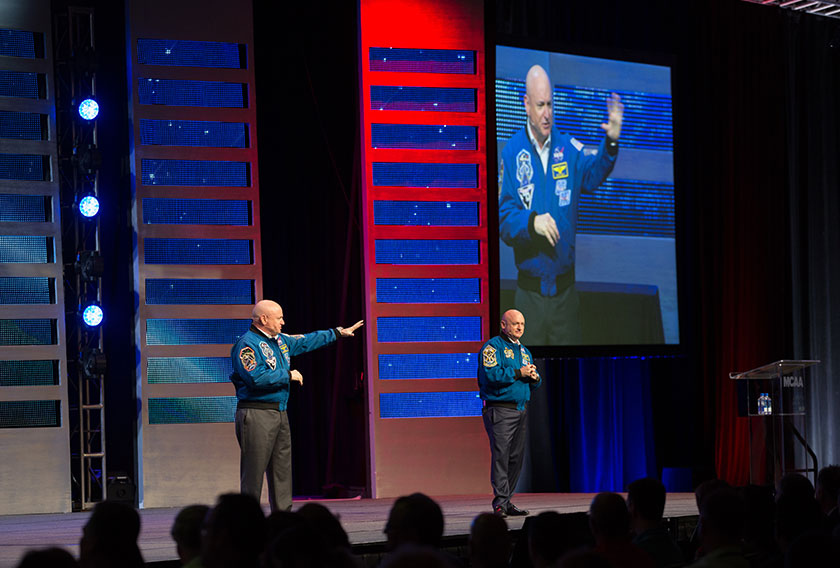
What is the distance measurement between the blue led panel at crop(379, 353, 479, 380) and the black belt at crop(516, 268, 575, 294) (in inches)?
28.8

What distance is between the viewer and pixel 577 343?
923 cm

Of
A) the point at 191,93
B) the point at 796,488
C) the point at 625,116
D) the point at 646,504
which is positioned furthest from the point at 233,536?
the point at 625,116

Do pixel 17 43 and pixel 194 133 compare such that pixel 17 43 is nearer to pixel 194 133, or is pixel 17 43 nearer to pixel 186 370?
pixel 194 133

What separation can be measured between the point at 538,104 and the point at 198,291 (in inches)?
130

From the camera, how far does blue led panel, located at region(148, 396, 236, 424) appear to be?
8.23 meters

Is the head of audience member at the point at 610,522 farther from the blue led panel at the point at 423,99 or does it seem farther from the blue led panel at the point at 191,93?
the blue led panel at the point at 191,93

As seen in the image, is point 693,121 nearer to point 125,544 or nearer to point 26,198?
point 26,198

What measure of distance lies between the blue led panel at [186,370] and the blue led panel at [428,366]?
128cm

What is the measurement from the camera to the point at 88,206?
8.01m

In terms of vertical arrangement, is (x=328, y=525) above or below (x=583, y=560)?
below

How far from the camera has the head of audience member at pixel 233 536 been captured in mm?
2684

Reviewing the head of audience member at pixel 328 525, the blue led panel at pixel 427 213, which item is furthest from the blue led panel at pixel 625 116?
the head of audience member at pixel 328 525

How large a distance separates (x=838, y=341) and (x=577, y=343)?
320 cm

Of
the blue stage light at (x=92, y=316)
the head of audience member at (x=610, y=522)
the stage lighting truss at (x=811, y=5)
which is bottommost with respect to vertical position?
the head of audience member at (x=610, y=522)
